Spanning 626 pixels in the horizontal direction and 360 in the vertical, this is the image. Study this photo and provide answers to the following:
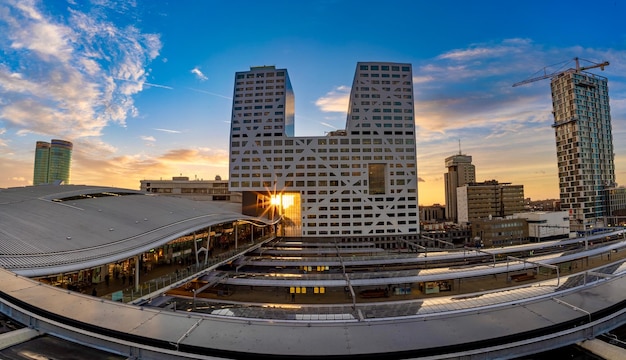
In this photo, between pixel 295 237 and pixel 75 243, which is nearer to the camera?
pixel 75 243

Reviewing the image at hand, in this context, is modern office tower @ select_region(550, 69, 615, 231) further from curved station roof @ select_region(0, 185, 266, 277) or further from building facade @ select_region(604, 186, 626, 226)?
curved station roof @ select_region(0, 185, 266, 277)

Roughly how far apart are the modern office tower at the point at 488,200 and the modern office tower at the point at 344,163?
64763 mm

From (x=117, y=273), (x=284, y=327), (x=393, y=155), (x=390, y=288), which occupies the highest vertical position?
(x=393, y=155)

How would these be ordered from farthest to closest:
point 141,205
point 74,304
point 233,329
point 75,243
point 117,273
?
point 141,205 < point 117,273 < point 75,243 < point 74,304 < point 233,329

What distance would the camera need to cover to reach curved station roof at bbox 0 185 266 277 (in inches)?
592

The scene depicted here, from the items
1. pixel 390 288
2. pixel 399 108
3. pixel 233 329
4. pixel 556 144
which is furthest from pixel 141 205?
pixel 556 144

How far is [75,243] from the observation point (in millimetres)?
17625

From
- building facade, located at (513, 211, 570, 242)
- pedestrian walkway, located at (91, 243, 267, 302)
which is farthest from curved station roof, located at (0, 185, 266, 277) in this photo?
building facade, located at (513, 211, 570, 242)

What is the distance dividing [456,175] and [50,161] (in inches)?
9205

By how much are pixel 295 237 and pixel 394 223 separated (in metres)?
18.5

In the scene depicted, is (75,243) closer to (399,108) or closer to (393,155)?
(393,155)

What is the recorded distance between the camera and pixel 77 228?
19.7 m

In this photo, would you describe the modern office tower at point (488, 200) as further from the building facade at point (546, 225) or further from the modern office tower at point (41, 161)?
the modern office tower at point (41, 161)

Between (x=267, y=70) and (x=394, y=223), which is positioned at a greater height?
(x=267, y=70)
